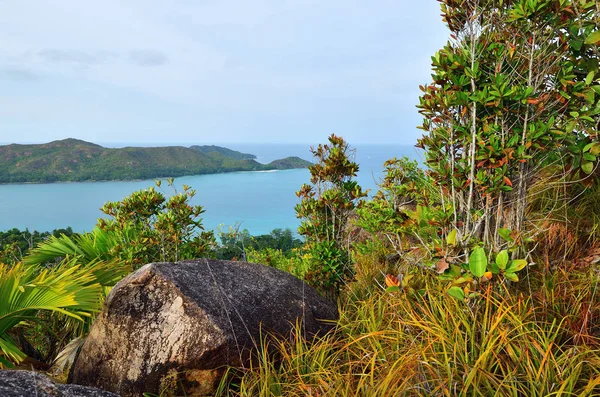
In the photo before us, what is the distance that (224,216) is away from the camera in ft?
135

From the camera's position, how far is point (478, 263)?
9.46 ft

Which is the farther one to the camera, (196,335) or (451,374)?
(196,335)

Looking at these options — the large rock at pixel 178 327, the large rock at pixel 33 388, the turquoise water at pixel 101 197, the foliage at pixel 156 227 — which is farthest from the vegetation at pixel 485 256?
the turquoise water at pixel 101 197

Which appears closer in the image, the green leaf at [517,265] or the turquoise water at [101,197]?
the green leaf at [517,265]

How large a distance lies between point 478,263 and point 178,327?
231cm

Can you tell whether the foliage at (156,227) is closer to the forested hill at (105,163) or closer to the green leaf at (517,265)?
the green leaf at (517,265)

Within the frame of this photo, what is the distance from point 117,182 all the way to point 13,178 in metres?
19.0

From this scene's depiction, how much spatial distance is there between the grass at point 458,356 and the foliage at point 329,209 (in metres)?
1.49

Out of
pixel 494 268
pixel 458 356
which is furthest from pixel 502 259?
pixel 458 356

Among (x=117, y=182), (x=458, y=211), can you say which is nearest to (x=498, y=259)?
(x=458, y=211)

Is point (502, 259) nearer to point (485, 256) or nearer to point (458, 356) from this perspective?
point (485, 256)

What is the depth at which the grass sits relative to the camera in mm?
2377

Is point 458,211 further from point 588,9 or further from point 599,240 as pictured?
point 588,9

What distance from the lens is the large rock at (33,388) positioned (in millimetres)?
1868
